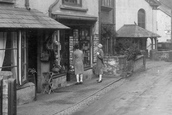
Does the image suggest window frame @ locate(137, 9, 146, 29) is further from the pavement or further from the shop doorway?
the shop doorway

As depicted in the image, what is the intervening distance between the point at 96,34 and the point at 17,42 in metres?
8.35

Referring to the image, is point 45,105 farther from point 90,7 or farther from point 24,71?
point 90,7

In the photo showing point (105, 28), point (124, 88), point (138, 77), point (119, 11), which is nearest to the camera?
point (124, 88)

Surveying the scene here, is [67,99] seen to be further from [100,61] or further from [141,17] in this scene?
[141,17]

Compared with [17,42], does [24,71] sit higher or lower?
lower

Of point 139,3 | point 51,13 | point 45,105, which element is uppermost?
point 139,3

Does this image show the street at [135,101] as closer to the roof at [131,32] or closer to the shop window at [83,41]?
the shop window at [83,41]

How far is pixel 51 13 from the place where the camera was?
14094 millimetres

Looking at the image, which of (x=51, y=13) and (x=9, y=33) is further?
(x=51, y=13)

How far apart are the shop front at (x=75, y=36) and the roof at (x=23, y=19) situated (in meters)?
1.95

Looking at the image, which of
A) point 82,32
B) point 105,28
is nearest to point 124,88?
point 82,32

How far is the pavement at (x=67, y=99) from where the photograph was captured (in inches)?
398

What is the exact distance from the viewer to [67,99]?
11.9 m

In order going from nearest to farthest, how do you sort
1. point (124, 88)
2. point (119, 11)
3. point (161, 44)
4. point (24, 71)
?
point (24, 71), point (124, 88), point (119, 11), point (161, 44)
